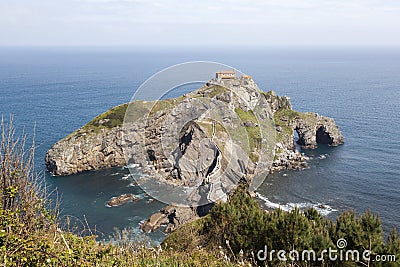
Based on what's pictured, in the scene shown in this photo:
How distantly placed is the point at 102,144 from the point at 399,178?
1740 inches

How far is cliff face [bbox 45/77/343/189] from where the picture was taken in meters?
46.3

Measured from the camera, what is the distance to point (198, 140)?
4894 cm

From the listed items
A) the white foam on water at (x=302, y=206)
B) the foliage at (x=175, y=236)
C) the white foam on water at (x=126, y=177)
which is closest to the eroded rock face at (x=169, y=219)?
the white foam on water at (x=302, y=206)

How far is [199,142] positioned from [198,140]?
1.48 ft

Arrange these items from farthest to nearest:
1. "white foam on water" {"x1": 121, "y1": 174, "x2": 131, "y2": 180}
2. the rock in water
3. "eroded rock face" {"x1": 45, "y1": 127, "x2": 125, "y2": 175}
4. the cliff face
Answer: "eroded rock face" {"x1": 45, "y1": 127, "x2": 125, "y2": 175} → "white foam on water" {"x1": 121, "y1": 174, "x2": 131, "y2": 180} → the cliff face → the rock in water

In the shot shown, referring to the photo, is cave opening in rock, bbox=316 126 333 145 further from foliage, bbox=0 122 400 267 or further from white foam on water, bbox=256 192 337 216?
foliage, bbox=0 122 400 267

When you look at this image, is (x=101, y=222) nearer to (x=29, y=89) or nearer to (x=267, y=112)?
(x=267, y=112)

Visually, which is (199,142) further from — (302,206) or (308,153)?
(308,153)

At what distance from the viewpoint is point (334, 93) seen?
101 meters

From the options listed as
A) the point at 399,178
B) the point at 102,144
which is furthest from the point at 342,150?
the point at 102,144

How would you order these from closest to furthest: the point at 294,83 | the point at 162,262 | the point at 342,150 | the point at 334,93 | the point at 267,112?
the point at 162,262
the point at 342,150
the point at 267,112
the point at 334,93
the point at 294,83

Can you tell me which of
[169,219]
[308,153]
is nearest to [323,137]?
[308,153]

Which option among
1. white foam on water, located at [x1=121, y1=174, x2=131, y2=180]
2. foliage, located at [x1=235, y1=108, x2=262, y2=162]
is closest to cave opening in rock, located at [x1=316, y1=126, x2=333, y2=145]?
foliage, located at [x1=235, y1=108, x2=262, y2=162]

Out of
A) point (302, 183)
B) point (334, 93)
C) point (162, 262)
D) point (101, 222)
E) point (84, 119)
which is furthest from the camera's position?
point (334, 93)
